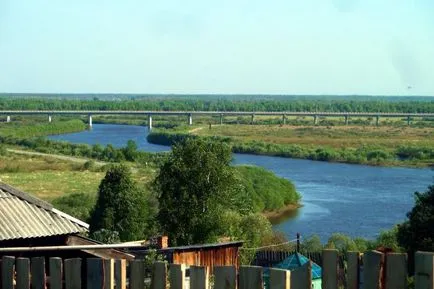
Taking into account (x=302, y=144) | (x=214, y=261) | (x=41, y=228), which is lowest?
(x=302, y=144)

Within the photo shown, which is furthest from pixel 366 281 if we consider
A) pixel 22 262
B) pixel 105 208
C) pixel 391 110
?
pixel 391 110

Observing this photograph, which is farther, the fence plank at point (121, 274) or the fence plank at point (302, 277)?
the fence plank at point (121, 274)

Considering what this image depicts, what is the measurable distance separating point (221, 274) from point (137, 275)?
0.46 m

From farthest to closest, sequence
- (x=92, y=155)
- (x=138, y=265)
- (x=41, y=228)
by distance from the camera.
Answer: (x=92, y=155) → (x=41, y=228) → (x=138, y=265)

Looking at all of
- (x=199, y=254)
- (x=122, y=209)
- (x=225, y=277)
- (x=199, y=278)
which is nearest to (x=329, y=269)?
(x=225, y=277)

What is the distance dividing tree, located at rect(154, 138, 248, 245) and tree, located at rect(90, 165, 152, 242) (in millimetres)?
4372

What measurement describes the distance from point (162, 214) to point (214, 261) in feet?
29.3

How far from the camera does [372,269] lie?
311cm

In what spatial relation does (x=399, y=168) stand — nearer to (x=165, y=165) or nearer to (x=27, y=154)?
(x=27, y=154)

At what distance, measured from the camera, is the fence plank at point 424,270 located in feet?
9.48

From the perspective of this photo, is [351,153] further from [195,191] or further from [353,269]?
[353,269]

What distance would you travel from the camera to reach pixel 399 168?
59.9m

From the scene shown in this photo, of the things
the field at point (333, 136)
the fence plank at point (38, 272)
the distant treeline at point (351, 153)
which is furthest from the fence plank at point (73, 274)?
the field at point (333, 136)

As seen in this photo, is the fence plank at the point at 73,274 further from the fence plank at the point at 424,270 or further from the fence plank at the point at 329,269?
the fence plank at the point at 424,270
